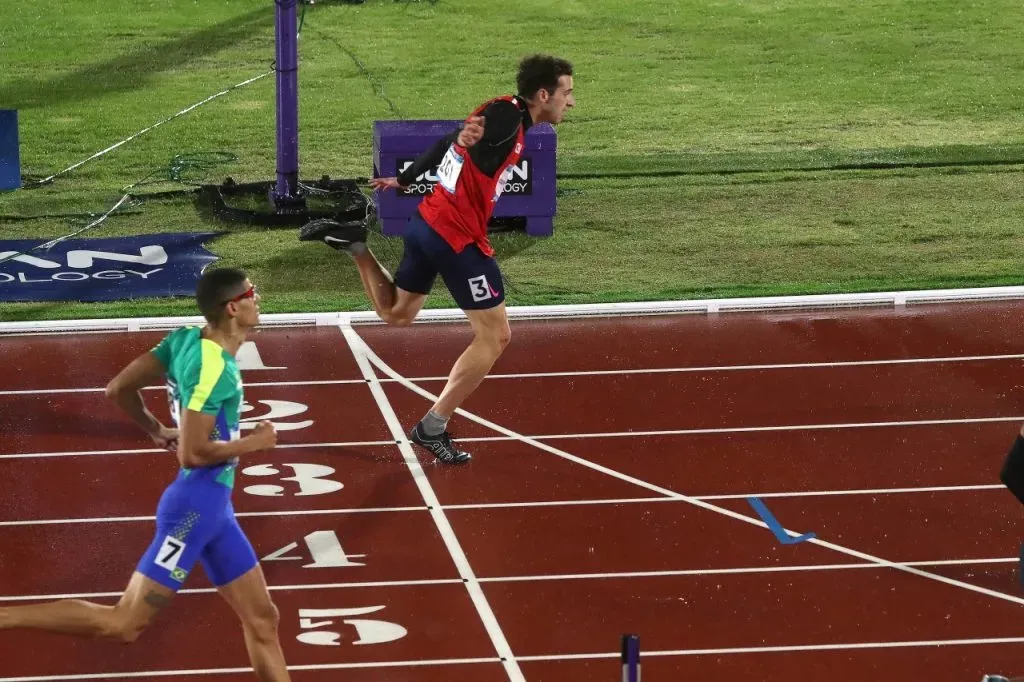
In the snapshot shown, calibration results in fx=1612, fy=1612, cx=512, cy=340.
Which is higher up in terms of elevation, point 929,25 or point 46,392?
point 929,25

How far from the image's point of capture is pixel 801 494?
7883 millimetres

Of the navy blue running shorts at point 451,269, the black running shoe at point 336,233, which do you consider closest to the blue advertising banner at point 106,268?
the navy blue running shorts at point 451,269

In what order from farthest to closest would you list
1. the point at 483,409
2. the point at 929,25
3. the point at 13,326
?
the point at 929,25
the point at 13,326
the point at 483,409

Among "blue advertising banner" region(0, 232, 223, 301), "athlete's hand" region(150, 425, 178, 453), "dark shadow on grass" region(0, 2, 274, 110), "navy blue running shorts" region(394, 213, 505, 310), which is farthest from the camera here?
"dark shadow on grass" region(0, 2, 274, 110)

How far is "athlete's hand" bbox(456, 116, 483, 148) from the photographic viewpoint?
24.7 ft

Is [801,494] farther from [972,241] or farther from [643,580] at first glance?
[972,241]

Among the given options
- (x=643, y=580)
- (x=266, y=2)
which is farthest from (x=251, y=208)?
(x=266, y=2)

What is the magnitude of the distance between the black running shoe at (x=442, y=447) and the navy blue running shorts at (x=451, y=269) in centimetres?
73

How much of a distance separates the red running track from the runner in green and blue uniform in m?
0.93

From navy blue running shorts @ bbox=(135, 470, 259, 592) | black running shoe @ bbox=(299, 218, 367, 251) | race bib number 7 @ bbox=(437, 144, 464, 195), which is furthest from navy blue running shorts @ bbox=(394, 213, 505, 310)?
navy blue running shorts @ bbox=(135, 470, 259, 592)

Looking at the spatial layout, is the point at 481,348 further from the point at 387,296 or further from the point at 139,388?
the point at 139,388

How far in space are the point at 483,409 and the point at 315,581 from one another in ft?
7.15

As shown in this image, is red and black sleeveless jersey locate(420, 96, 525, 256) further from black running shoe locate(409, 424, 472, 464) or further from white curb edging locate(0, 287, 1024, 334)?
white curb edging locate(0, 287, 1024, 334)

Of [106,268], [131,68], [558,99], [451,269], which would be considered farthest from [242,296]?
[131,68]
